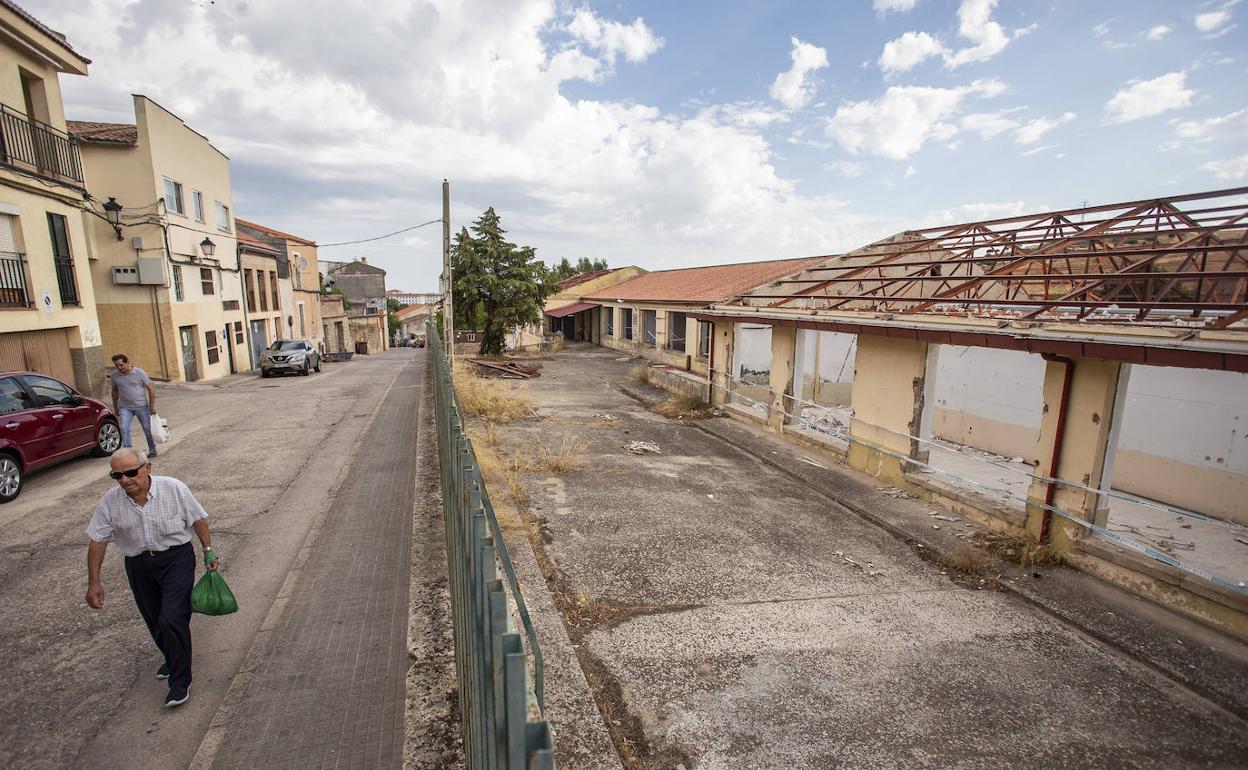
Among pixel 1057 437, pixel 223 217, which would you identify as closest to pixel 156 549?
pixel 1057 437

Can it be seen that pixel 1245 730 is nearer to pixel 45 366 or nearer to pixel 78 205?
pixel 45 366

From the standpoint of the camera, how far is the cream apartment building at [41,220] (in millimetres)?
11258

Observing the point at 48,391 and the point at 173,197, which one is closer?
the point at 48,391

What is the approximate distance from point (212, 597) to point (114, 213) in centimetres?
1918

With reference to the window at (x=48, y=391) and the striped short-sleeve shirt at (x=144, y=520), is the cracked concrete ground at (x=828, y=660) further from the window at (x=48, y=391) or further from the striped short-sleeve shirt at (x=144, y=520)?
the window at (x=48, y=391)

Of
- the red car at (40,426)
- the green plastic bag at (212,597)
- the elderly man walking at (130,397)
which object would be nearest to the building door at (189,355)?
the red car at (40,426)

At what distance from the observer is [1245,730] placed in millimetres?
3779

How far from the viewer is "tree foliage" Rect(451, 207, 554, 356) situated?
2673cm

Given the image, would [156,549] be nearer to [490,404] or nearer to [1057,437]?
[1057,437]

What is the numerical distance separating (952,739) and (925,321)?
21.2 ft

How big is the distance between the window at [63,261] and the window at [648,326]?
1894 cm

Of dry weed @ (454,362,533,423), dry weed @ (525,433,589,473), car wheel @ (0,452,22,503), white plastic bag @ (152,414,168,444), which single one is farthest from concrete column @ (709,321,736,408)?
car wheel @ (0,452,22,503)

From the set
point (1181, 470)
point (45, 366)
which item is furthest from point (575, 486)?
point (45, 366)

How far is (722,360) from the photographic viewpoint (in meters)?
15.3
